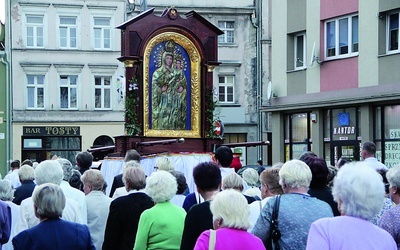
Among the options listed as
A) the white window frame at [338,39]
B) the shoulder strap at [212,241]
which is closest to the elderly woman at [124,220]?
the shoulder strap at [212,241]

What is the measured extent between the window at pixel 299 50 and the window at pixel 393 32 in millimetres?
4163

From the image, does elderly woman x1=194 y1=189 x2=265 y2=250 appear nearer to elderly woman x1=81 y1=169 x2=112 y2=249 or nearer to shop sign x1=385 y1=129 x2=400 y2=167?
elderly woman x1=81 y1=169 x2=112 y2=249

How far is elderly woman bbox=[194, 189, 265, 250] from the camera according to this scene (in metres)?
5.94

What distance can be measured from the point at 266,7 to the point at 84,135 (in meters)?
12.0

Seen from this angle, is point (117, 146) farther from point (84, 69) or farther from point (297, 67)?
point (84, 69)

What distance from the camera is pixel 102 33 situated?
44.0m

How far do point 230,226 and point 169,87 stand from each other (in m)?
13.6

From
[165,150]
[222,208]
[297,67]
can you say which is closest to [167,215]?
[222,208]

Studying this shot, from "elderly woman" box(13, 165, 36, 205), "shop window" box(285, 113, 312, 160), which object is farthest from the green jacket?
"shop window" box(285, 113, 312, 160)

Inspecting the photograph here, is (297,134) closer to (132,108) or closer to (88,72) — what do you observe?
(132,108)

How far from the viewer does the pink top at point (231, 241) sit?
5.93 m

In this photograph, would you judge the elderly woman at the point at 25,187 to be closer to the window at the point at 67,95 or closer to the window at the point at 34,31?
the window at the point at 67,95

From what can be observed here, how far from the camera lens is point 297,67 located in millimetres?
26688

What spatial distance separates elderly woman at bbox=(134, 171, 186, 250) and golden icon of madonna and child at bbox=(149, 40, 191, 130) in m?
11.3
